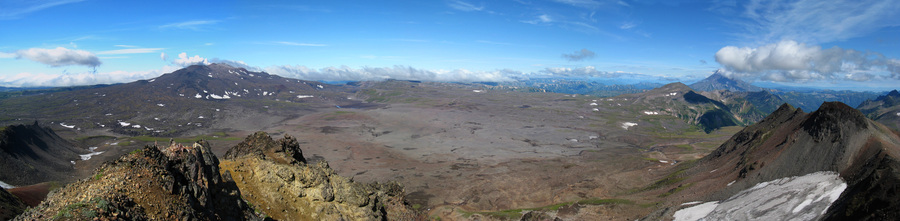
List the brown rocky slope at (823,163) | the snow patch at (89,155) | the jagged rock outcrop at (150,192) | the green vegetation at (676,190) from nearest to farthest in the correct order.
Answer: the jagged rock outcrop at (150,192) → the brown rocky slope at (823,163) → the green vegetation at (676,190) → the snow patch at (89,155)

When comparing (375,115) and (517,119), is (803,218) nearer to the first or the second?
(517,119)

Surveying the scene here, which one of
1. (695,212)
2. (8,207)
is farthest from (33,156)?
(695,212)

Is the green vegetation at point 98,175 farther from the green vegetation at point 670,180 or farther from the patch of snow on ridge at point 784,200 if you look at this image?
the green vegetation at point 670,180

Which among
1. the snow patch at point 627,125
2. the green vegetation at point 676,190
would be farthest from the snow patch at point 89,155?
the snow patch at point 627,125

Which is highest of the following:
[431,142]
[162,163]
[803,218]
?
[162,163]

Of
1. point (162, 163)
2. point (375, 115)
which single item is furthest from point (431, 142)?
point (162, 163)

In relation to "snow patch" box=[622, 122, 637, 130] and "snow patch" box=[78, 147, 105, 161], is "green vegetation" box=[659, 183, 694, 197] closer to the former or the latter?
"snow patch" box=[78, 147, 105, 161]
